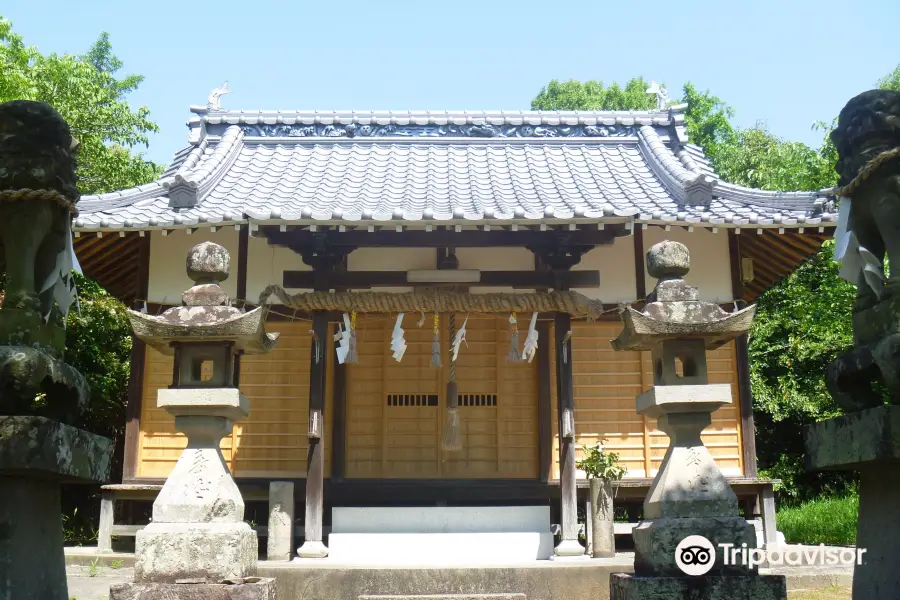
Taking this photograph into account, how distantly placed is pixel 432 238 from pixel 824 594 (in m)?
5.64

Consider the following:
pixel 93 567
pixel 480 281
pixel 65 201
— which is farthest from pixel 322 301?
pixel 65 201

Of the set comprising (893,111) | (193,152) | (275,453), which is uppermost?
(193,152)

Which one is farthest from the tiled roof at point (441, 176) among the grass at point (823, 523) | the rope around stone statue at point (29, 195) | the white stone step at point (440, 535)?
the grass at point (823, 523)

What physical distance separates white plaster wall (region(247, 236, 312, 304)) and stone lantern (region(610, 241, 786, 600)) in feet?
18.7

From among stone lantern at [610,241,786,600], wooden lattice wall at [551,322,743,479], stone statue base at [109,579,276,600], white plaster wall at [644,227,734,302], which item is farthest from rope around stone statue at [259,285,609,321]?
stone statue base at [109,579,276,600]

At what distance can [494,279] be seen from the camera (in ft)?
32.7

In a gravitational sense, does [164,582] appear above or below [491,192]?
below

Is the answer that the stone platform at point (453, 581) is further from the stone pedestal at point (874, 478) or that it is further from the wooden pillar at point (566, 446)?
the stone pedestal at point (874, 478)

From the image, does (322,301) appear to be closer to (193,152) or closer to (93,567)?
(93,567)

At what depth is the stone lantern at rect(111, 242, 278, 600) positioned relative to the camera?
5.70 meters

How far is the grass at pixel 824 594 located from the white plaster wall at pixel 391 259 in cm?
571

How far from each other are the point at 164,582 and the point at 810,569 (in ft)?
20.8

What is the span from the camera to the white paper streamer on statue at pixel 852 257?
13.6 ft

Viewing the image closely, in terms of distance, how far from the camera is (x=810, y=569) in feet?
26.8
